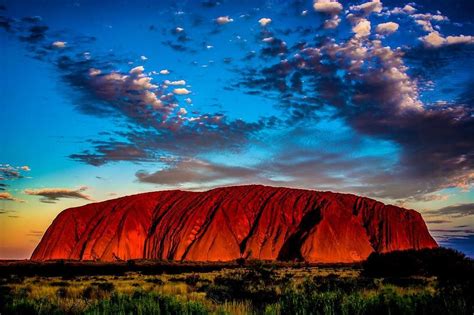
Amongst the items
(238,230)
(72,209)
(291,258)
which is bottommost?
(291,258)

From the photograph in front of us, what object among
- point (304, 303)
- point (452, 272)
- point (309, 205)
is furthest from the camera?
point (309, 205)

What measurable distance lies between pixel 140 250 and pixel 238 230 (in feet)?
66.7

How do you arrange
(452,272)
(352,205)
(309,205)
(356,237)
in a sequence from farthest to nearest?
(352,205) < (309,205) < (356,237) < (452,272)

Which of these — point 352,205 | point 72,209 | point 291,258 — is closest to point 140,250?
point 72,209

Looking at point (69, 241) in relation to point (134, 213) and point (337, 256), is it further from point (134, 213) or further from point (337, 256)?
point (337, 256)

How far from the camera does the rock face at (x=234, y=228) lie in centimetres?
7619

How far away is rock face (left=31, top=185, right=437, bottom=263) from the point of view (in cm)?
7619

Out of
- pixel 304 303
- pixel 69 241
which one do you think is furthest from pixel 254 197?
pixel 304 303

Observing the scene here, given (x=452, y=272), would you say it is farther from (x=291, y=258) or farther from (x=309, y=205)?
(x=309, y=205)

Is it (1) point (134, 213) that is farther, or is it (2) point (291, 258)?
(1) point (134, 213)

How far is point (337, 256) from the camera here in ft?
242

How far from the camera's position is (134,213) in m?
88.9

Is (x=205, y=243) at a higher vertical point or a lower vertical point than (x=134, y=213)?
lower

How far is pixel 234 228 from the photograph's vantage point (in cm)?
8081
